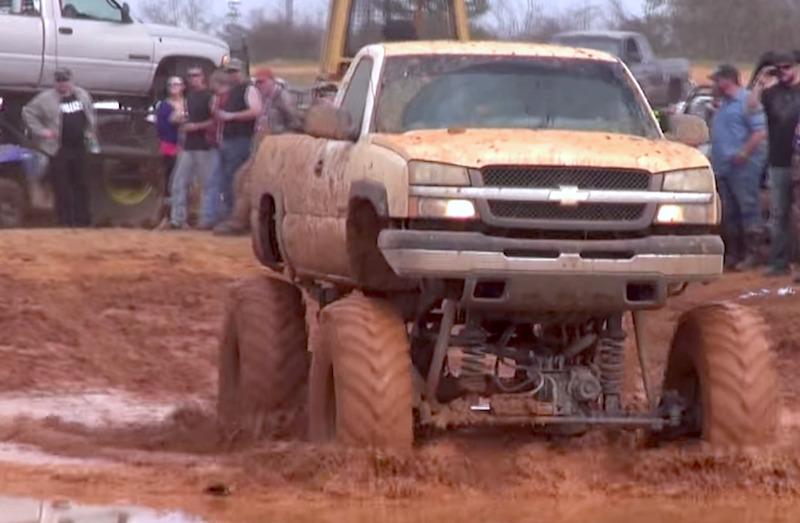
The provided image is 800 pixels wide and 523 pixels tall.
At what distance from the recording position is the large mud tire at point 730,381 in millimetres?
9750

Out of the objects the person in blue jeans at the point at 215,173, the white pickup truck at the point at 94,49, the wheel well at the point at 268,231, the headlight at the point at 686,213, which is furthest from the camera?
the white pickup truck at the point at 94,49

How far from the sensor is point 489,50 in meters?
11.0

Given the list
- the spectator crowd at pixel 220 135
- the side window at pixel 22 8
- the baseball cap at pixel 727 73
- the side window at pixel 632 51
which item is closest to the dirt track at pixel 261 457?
the baseball cap at pixel 727 73

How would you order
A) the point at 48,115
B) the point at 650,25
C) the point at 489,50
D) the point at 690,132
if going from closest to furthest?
1. the point at 690,132
2. the point at 489,50
3. the point at 48,115
4. the point at 650,25

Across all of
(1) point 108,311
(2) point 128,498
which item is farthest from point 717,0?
(2) point 128,498

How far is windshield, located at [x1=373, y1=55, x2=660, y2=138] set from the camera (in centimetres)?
1055

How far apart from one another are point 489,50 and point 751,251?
8366 mm

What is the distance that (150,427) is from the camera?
1296 centimetres

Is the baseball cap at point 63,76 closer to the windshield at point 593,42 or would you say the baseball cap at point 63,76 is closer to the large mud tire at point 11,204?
the large mud tire at point 11,204

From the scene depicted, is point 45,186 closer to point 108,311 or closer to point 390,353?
point 108,311

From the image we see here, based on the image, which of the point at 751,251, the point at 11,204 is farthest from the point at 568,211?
the point at 11,204

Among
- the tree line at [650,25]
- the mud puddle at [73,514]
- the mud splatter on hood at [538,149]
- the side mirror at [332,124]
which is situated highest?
the mud splatter on hood at [538,149]

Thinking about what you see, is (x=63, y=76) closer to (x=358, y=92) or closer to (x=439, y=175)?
(x=358, y=92)

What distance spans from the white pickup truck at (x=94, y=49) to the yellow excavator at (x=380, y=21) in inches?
148
